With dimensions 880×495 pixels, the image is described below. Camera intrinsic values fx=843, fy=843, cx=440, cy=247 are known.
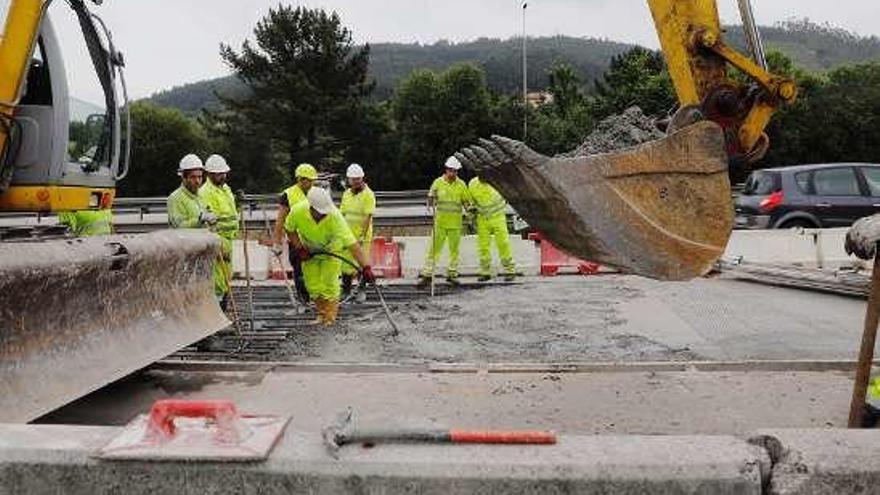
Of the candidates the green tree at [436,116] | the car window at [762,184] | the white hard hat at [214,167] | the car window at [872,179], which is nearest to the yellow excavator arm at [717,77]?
the white hard hat at [214,167]

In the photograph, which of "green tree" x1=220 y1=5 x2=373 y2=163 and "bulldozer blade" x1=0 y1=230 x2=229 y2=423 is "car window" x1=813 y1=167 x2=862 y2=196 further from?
"green tree" x1=220 y1=5 x2=373 y2=163

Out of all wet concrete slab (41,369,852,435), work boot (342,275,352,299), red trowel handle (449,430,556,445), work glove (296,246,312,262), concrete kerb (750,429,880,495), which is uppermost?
red trowel handle (449,430,556,445)

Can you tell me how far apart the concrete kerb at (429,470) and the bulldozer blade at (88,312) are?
2.05 metres

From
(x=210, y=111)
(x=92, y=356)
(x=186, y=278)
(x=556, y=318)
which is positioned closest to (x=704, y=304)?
(x=556, y=318)

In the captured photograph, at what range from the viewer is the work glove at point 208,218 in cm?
805

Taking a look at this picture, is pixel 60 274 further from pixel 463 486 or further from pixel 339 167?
pixel 339 167

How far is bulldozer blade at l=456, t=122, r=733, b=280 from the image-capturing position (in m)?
4.51

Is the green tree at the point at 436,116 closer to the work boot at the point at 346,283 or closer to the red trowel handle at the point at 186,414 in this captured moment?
the work boot at the point at 346,283

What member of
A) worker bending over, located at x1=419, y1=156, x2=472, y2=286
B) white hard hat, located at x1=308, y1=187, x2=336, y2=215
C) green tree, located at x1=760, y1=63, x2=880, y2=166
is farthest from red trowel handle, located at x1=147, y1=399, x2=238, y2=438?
green tree, located at x1=760, y1=63, x2=880, y2=166

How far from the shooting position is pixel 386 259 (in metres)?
12.6

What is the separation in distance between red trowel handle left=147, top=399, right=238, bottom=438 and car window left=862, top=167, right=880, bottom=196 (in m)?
14.0

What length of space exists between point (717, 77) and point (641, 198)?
3.36 ft

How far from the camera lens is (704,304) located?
8.30m

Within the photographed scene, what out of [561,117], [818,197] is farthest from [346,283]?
A: [561,117]
